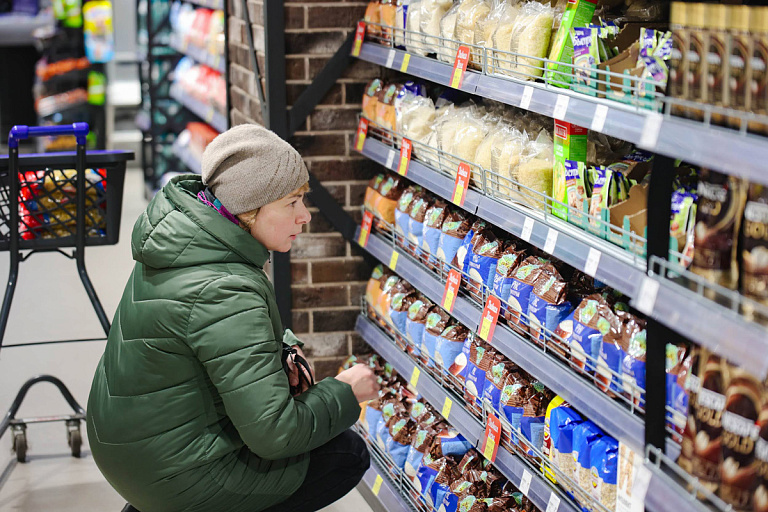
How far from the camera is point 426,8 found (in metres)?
3.13

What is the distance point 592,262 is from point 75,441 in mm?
2553

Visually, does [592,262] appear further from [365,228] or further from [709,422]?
[365,228]

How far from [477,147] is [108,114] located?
772 centimetres

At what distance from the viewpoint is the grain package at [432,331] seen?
3163 mm

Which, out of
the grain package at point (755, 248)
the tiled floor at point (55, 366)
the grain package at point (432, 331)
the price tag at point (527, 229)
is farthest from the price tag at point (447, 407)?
the grain package at point (755, 248)

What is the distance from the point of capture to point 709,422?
157 cm

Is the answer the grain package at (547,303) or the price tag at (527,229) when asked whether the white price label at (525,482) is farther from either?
the price tag at (527,229)

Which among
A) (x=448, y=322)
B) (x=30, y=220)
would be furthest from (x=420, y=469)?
(x=30, y=220)

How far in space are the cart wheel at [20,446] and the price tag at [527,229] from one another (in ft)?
7.76

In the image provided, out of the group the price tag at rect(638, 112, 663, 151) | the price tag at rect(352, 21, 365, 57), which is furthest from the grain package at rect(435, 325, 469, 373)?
the price tag at rect(638, 112, 663, 151)

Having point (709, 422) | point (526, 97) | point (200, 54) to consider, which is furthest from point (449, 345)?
point (200, 54)

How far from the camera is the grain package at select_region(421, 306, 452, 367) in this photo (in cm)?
316

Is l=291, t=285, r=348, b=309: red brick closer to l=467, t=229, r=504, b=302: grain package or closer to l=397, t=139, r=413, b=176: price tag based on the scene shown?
l=397, t=139, r=413, b=176: price tag

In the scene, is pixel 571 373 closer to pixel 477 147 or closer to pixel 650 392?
pixel 650 392
